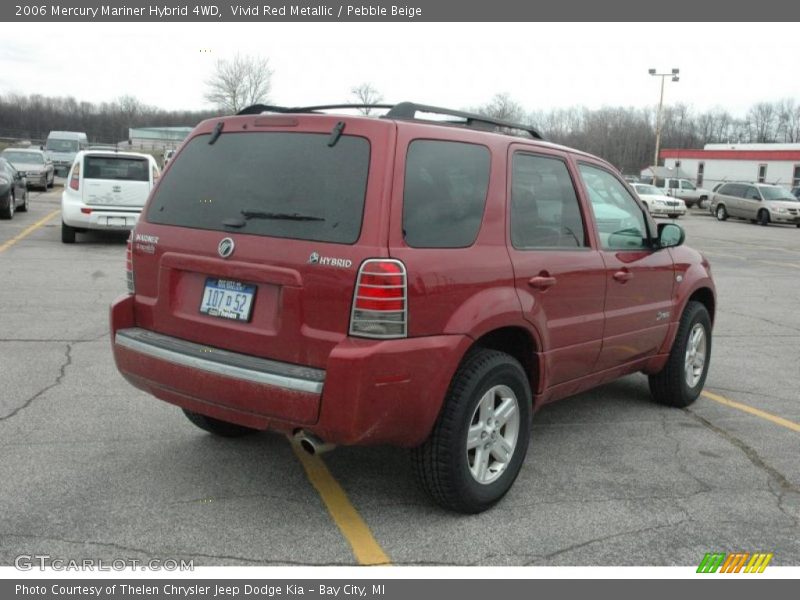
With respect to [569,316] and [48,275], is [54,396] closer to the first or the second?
[569,316]

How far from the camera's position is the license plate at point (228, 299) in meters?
3.65

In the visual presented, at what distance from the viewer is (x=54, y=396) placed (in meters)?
5.47

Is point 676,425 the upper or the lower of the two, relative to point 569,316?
lower

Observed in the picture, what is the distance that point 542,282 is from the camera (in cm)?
411

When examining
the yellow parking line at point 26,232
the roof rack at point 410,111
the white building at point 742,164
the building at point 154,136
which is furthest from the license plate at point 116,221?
the building at point 154,136

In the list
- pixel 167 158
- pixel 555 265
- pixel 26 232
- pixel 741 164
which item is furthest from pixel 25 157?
pixel 741 164

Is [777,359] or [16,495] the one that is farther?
→ [777,359]

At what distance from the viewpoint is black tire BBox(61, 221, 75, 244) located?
567 inches

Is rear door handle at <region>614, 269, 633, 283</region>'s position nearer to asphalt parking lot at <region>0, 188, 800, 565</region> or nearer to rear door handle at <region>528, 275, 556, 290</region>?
rear door handle at <region>528, 275, 556, 290</region>

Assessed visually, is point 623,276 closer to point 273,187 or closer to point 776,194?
point 273,187

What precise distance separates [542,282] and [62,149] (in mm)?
45402

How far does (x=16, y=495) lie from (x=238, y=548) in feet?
4.16

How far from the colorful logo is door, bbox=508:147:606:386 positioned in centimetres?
125
